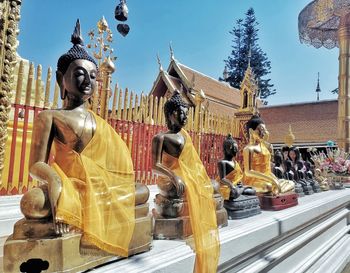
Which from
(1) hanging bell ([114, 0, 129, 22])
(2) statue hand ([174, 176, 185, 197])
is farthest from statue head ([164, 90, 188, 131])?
(1) hanging bell ([114, 0, 129, 22])

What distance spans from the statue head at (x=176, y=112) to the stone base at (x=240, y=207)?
1.69 ft

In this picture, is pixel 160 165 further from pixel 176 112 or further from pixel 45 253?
pixel 45 253

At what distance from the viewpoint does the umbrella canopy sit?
22.0 feet

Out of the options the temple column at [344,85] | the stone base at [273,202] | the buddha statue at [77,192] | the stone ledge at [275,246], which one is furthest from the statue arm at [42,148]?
the temple column at [344,85]

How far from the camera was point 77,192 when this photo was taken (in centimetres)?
80

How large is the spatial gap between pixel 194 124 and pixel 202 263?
332 cm

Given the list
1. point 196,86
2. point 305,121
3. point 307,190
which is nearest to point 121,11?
point 307,190

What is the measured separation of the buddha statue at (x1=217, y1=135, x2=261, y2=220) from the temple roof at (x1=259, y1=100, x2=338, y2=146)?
982 cm

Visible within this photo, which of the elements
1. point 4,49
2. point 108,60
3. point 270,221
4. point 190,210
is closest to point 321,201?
point 270,221

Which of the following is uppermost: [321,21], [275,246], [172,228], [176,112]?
[321,21]

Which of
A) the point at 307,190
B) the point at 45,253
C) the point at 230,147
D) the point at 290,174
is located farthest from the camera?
the point at 307,190

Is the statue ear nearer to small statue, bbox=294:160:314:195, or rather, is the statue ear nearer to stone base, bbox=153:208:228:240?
stone base, bbox=153:208:228:240

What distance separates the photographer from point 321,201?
2451mm

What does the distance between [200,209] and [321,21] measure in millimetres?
7345
